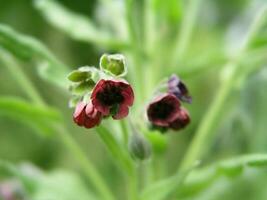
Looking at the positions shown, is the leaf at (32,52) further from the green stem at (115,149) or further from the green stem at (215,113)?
the green stem at (215,113)

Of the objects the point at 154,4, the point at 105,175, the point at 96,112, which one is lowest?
the point at 96,112

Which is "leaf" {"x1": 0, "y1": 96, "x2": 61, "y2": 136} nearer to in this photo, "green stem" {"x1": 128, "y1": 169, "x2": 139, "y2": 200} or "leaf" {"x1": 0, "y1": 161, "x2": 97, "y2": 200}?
"leaf" {"x1": 0, "y1": 161, "x2": 97, "y2": 200}

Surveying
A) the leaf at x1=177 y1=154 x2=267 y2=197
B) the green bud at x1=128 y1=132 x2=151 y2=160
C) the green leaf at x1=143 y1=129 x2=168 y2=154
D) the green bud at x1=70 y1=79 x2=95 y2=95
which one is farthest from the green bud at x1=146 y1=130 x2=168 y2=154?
the green bud at x1=70 y1=79 x2=95 y2=95

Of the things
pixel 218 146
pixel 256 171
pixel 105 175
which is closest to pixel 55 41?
pixel 105 175

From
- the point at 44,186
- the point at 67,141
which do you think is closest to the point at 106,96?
the point at 67,141

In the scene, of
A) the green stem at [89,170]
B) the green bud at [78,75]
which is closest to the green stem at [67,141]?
the green stem at [89,170]

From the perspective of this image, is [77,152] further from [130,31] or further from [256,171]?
[256,171]

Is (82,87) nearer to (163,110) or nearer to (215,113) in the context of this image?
(163,110)
